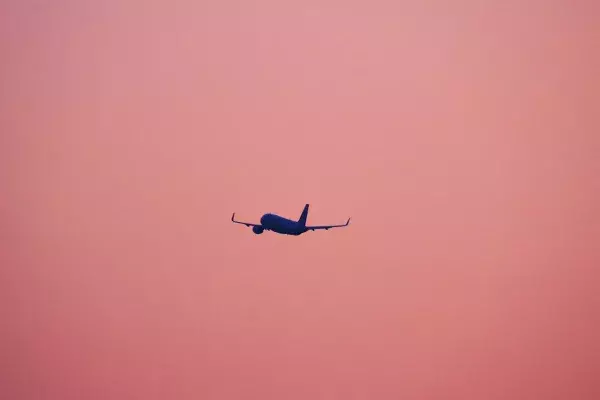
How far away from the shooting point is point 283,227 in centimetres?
11662

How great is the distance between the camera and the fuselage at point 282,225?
116 metres

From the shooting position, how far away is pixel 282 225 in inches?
4594

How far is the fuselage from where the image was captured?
11619cm
